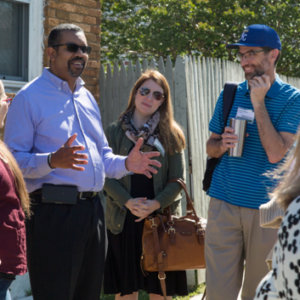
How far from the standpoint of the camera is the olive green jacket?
4742 mm

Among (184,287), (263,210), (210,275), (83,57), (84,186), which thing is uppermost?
(83,57)

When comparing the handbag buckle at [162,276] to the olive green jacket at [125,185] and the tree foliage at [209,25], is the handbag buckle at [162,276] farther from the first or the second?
the tree foliage at [209,25]

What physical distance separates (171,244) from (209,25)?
10053 millimetres

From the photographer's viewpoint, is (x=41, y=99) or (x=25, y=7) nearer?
(x=41, y=99)

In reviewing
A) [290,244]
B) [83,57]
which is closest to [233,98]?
[83,57]

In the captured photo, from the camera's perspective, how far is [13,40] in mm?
5949

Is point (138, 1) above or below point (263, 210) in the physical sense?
above

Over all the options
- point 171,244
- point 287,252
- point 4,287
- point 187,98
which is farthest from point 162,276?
point 287,252

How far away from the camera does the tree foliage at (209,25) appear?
528 inches

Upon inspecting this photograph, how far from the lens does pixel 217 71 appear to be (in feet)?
25.0

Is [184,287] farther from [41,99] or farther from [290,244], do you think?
[290,244]

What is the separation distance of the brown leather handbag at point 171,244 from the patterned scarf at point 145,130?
62 centimetres

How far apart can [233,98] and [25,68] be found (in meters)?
2.60

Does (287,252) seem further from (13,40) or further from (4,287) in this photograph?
(13,40)
